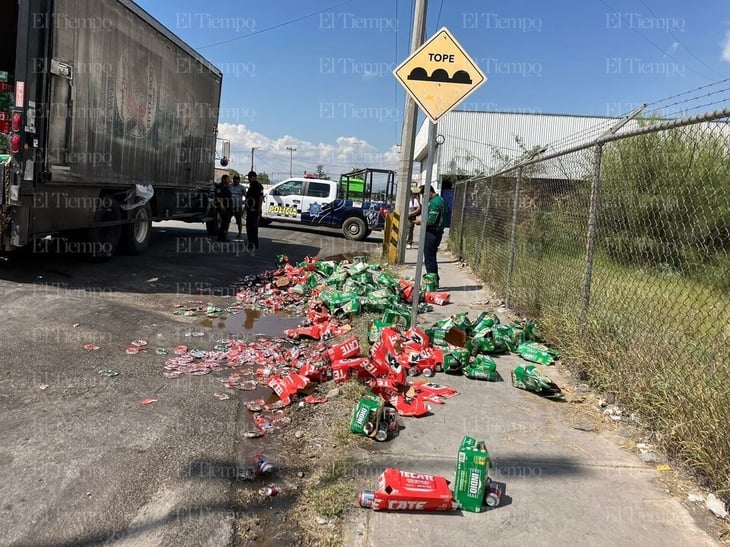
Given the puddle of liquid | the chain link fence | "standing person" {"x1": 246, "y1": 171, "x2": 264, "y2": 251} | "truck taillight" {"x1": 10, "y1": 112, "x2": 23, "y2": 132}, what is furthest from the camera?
"standing person" {"x1": 246, "y1": 171, "x2": 264, "y2": 251}

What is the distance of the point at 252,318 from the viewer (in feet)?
24.4

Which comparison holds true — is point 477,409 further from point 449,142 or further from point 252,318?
point 449,142

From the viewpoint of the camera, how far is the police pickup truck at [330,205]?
2017cm

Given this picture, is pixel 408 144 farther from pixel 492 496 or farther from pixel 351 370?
pixel 492 496

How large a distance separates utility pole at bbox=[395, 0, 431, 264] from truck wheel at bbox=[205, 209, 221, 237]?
5.36 meters

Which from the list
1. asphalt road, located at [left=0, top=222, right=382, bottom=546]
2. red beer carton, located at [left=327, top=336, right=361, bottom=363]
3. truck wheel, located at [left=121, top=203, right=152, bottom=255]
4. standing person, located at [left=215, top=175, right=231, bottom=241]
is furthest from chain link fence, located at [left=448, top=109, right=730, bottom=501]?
standing person, located at [left=215, top=175, right=231, bottom=241]

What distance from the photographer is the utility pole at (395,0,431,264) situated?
12258mm

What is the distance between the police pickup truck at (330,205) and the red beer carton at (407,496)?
56.6ft

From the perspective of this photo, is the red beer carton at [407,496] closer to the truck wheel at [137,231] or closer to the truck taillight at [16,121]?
the truck taillight at [16,121]

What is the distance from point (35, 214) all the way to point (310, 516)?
20.3 feet

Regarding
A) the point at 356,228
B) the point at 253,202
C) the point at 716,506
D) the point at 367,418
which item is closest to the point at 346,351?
the point at 367,418

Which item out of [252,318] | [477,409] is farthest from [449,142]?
[477,409]

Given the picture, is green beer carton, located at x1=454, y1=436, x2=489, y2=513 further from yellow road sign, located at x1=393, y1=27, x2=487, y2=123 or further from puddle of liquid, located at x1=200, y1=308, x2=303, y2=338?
puddle of liquid, located at x1=200, y1=308, x2=303, y2=338

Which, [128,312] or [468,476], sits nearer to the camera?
[468,476]
